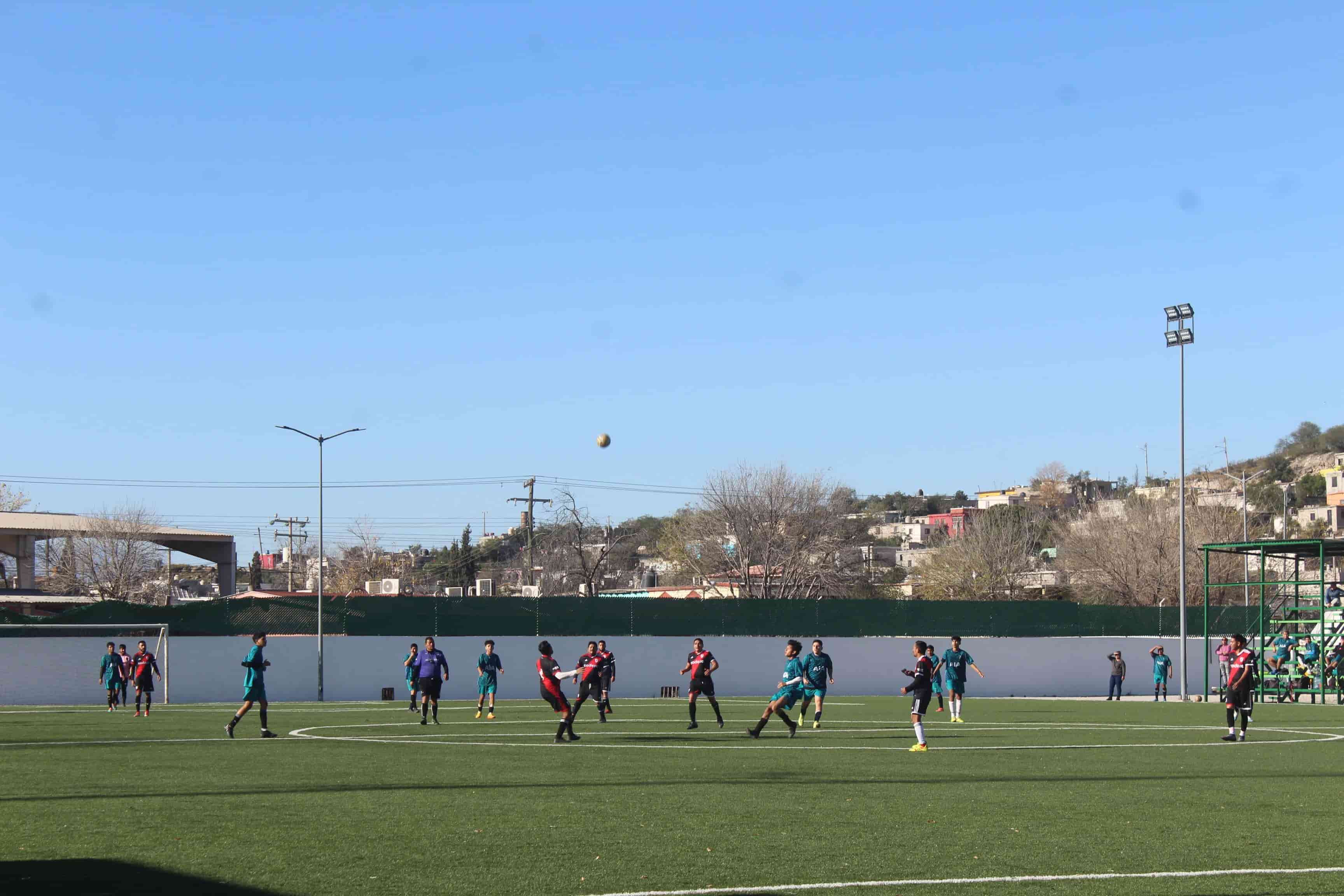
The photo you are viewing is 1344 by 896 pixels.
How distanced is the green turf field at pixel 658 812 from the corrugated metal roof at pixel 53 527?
52920 millimetres

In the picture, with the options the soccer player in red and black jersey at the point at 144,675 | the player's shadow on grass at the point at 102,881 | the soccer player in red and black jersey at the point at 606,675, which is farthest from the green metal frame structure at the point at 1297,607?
the player's shadow on grass at the point at 102,881

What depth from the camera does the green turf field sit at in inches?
371

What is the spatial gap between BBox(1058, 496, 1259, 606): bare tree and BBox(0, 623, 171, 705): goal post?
5891 centimetres

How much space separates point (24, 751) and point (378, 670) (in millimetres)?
25080

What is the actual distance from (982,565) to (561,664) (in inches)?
2142

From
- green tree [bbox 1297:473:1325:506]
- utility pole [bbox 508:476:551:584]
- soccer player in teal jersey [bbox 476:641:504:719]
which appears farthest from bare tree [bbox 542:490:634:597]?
green tree [bbox 1297:473:1325:506]

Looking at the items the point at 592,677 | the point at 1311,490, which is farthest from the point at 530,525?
the point at 1311,490

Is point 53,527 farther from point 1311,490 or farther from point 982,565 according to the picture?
point 1311,490

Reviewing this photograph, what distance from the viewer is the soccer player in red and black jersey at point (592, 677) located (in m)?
24.3

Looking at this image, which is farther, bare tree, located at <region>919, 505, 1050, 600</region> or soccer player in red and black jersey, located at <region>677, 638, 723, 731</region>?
bare tree, located at <region>919, 505, 1050, 600</region>

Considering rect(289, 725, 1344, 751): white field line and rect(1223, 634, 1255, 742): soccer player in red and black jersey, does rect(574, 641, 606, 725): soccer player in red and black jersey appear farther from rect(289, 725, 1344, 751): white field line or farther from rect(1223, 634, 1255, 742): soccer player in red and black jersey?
rect(1223, 634, 1255, 742): soccer player in red and black jersey

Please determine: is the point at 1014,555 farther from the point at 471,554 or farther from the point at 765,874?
the point at 765,874

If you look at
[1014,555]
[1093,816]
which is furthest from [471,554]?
[1093,816]

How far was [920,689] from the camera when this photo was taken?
22.0 m
